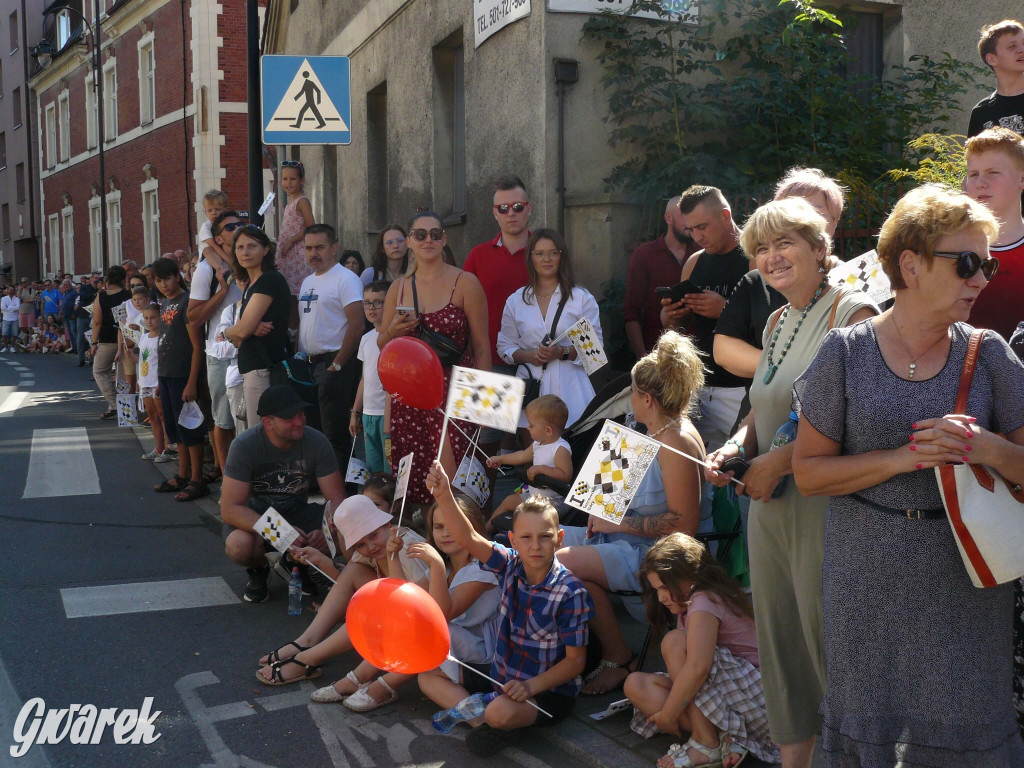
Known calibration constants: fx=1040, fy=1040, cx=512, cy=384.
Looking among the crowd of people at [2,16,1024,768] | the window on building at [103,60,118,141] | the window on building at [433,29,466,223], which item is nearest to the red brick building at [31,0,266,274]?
the window on building at [103,60,118,141]

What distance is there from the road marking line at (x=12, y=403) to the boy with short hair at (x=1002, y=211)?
1439 centimetres

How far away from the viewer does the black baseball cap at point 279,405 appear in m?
6.04

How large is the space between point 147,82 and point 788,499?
3135 centimetres

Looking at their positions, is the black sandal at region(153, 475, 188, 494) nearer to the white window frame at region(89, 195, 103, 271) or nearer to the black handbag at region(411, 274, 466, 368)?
the black handbag at region(411, 274, 466, 368)

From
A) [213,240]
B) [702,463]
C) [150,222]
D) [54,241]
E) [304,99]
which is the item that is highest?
[54,241]

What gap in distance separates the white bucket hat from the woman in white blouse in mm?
1575

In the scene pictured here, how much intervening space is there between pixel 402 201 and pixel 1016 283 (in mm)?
10459

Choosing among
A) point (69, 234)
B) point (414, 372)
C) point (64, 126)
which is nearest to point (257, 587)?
point (414, 372)

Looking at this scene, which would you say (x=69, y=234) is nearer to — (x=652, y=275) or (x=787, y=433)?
(x=652, y=275)

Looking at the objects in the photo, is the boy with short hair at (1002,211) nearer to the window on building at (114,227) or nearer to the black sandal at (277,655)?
the black sandal at (277,655)

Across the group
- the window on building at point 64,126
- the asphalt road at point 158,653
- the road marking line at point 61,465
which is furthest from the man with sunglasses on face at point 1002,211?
the window on building at point 64,126

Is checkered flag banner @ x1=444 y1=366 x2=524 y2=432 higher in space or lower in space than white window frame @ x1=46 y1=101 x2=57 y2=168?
lower

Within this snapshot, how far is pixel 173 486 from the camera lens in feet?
30.4

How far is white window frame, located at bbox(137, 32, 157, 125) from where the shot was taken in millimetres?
30062
